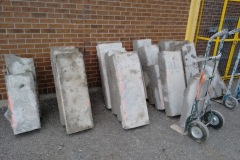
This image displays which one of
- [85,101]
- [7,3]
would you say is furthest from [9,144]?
[7,3]

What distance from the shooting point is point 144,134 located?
2.96m

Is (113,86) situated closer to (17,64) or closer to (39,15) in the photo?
(17,64)

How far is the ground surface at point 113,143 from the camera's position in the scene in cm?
250

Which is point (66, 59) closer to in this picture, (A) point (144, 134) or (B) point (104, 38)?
(B) point (104, 38)

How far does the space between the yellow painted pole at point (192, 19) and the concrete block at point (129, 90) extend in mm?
2412

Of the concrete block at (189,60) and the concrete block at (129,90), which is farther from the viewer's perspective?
the concrete block at (189,60)

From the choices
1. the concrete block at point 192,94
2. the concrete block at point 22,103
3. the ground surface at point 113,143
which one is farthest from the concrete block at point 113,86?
the concrete block at point 22,103

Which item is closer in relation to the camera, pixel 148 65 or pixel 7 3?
pixel 7 3

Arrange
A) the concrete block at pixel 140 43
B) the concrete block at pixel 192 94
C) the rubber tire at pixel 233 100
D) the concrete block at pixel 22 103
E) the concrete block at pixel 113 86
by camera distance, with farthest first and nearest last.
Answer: the concrete block at pixel 140 43, the rubber tire at pixel 233 100, the concrete block at pixel 113 86, the concrete block at pixel 192 94, the concrete block at pixel 22 103

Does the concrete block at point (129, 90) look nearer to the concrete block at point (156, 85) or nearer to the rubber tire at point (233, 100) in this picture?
the concrete block at point (156, 85)

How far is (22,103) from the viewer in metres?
2.73

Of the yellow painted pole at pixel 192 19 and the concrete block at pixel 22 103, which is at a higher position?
the yellow painted pole at pixel 192 19

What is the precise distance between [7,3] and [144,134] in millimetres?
2817

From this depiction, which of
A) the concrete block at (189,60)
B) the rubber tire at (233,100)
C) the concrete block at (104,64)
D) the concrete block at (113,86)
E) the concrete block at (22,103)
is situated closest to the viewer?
the concrete block at (22,103)
